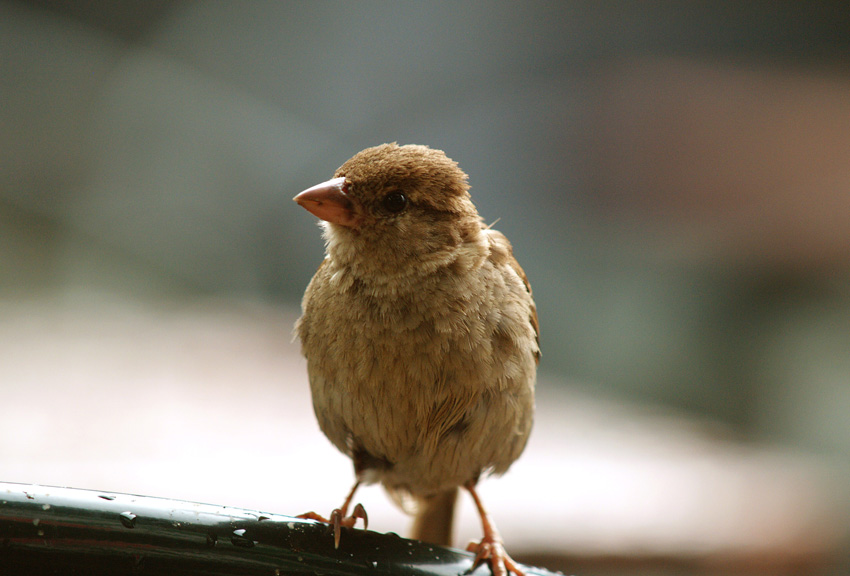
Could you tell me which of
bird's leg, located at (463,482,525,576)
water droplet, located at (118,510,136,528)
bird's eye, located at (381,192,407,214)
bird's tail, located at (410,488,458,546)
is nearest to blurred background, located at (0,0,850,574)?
bird's tail, located at (410,488,458,546)

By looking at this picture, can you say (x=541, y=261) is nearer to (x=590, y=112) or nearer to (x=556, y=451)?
(x=590, y=112)

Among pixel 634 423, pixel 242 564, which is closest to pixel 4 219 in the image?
pixel 634 423

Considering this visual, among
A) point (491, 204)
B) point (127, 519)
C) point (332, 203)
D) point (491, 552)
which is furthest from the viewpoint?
point (491, 204)

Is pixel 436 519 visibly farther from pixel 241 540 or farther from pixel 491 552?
pixel 241 540

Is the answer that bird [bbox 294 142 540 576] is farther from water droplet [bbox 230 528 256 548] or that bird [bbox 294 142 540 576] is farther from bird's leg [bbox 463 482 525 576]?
water droplet [bbox 230 528 256 548]

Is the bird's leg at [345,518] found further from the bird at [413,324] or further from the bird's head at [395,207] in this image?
the bird's head at [395,207]

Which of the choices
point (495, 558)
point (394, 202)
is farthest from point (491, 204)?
point (495, 558)
